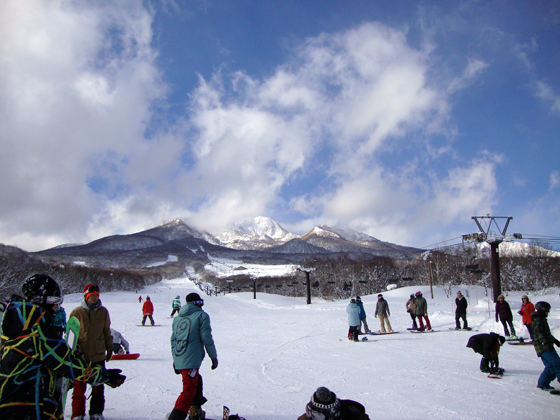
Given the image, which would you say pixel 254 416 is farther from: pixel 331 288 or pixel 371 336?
pixel 331 288

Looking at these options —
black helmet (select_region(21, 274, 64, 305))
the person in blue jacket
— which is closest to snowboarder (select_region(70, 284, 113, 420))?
the person in blue jacket

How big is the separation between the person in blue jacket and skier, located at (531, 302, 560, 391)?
18.2 ft

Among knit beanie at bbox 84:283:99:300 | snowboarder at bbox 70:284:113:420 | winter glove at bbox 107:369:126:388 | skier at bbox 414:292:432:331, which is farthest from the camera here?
skier at bbox 414:292:432:331

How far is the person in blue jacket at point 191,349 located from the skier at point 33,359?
1.67 m

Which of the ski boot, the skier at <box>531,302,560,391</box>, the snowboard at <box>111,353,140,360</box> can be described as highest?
the skier at <box>531,302,560,391</box>

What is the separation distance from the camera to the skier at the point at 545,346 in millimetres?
6082

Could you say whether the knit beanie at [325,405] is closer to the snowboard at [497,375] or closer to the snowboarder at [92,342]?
the snowboarder at [92,342]

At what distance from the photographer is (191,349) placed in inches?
180

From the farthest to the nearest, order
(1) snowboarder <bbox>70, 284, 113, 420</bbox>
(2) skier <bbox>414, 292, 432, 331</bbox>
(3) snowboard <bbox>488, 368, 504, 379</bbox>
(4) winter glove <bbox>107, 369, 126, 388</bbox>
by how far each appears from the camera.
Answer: (2) skier <bbox>414, 292, 432, 331</bbox> < (3) snowboard <bbox>488, 368, 504, 379</bbox> < (1) snowboarder <bbox>70, 284, 113, 420</bbox> < (4) winter glove <bbox>107, 369, 126, 388</bbox>

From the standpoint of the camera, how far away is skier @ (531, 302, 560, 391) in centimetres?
608

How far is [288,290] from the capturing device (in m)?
95.1

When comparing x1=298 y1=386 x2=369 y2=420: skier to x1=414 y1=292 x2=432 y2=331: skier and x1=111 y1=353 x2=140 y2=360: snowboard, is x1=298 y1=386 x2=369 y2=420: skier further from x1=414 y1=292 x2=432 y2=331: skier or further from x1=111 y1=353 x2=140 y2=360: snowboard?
A: x1=414 y1=292 x2=432 y2=331: skier

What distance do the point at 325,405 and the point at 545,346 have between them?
5.35m

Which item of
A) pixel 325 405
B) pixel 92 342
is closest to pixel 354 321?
pixel 92 342
